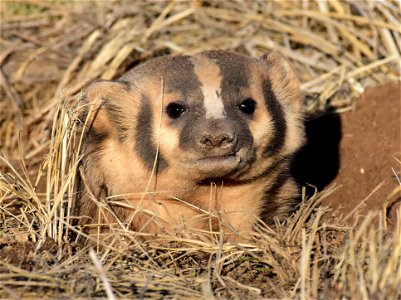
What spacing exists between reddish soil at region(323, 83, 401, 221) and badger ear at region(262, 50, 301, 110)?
2.35ft

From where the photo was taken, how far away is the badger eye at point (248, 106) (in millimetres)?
3791

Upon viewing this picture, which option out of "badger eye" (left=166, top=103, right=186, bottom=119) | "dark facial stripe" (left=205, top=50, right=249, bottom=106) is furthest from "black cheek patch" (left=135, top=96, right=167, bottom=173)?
"dark facial stripe" (left=205, top=50, right=249, bottom=106)

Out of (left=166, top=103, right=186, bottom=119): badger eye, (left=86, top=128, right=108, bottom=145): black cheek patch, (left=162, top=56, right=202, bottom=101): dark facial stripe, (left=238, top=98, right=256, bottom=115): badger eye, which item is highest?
(left=162, top=56, right=202, bottom=101): dark facial stripe

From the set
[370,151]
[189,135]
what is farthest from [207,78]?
[370,151]

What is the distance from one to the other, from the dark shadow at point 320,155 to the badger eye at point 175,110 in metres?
1.42

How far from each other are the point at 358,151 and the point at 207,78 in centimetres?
166

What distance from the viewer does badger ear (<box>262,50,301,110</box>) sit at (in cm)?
418

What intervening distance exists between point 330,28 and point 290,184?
78.1 inches

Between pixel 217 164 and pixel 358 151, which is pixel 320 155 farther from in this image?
pixel 217 164

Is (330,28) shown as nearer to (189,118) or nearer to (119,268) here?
(189,118)

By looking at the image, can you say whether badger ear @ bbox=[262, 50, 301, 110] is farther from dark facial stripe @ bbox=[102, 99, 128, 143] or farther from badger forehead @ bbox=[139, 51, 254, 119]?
dark facial stripe @ bbox=[102, 99, 128, 143]

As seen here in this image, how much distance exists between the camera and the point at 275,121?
3959 millimetres

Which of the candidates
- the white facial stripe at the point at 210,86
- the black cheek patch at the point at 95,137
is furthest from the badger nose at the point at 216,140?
the black cheek patch at the point at 95,137

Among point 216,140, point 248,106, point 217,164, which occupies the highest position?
point 248,106
